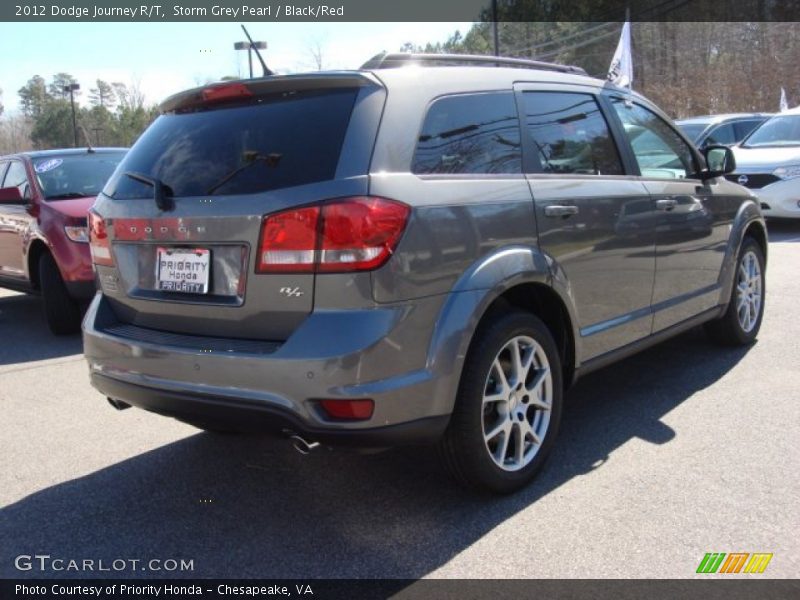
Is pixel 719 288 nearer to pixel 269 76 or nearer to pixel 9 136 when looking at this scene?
pixel 269 76

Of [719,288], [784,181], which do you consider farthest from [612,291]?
[784,181]

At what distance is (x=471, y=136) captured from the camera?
3258 mm

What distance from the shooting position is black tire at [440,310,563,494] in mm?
3021

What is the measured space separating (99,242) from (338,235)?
1428 mm

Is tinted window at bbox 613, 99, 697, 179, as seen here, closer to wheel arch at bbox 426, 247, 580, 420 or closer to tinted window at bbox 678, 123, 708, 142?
wheel arch at bbox 426, 247, 580, 420

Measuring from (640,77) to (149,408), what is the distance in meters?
43.5

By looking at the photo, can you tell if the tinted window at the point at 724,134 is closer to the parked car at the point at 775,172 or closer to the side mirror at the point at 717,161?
the parked car at the point at 775,172

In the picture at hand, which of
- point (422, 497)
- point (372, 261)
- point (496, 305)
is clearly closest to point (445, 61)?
point (496, 305)

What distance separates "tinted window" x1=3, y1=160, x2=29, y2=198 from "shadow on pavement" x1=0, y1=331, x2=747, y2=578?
4667 millimetres

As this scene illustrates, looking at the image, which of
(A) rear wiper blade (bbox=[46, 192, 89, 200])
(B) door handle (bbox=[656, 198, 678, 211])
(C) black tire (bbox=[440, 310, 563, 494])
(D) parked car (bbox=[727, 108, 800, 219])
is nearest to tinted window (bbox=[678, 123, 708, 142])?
(D) parked car (bbox=[727, 108, 800, 219])

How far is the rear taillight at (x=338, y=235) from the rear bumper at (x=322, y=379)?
0.18 m

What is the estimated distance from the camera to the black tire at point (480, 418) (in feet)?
9.91

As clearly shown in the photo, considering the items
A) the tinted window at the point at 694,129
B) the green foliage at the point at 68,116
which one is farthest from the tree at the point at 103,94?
the tinted window at the point at 694,129

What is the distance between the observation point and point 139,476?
12.0 ft
